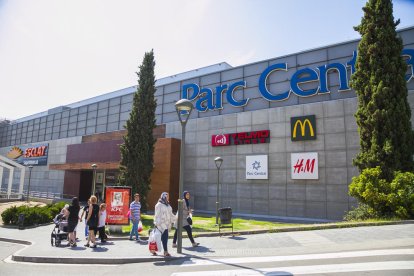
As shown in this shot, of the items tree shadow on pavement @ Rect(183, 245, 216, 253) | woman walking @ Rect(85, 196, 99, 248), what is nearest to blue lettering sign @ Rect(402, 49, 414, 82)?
tree shadow on pavement @ Rect(183, 245, 216, 253)

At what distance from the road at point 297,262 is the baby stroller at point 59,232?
5.08 ft

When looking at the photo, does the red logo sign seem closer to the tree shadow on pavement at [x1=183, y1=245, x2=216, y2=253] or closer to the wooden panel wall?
the wooden panel wall

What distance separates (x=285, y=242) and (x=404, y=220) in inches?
223

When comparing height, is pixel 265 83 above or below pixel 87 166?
above

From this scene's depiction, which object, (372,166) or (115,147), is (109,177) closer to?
(115,147)

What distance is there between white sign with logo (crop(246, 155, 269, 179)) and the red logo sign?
49.7 inches

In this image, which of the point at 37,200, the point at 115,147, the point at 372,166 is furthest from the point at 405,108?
the point at 37,200

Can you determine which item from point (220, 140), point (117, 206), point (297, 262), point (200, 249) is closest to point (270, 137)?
point (220, 140)

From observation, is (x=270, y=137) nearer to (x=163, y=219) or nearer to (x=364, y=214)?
(x=364, y=214)

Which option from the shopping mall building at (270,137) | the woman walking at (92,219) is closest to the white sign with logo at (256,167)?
the shopping mall building at (270,137)

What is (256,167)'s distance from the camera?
24062 millimetres

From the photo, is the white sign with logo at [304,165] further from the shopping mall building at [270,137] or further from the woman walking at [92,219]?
the woman walking at [92,219]

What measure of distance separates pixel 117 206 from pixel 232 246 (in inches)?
245

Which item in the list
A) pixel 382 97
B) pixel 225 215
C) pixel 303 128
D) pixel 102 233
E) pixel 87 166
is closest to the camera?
pixel 102 233
